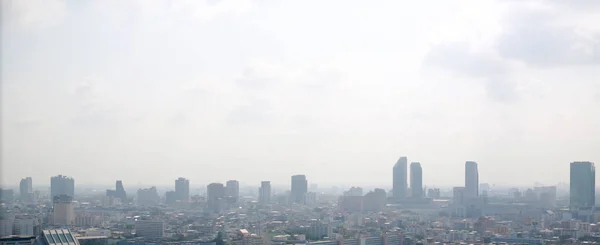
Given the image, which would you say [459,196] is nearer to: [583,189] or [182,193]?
[583,189]

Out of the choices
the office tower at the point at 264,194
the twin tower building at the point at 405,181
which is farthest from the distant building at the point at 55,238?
the twin tower building at the point at 405,181

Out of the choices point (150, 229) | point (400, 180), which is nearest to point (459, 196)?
point (400, 180)

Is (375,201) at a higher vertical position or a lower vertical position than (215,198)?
lower

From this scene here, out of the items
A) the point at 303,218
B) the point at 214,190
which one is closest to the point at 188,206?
the point at 214,190

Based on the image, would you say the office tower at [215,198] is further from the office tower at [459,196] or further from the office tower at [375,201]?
the office tower at [459,196]

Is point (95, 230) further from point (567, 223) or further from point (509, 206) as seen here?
point (509, 206)
